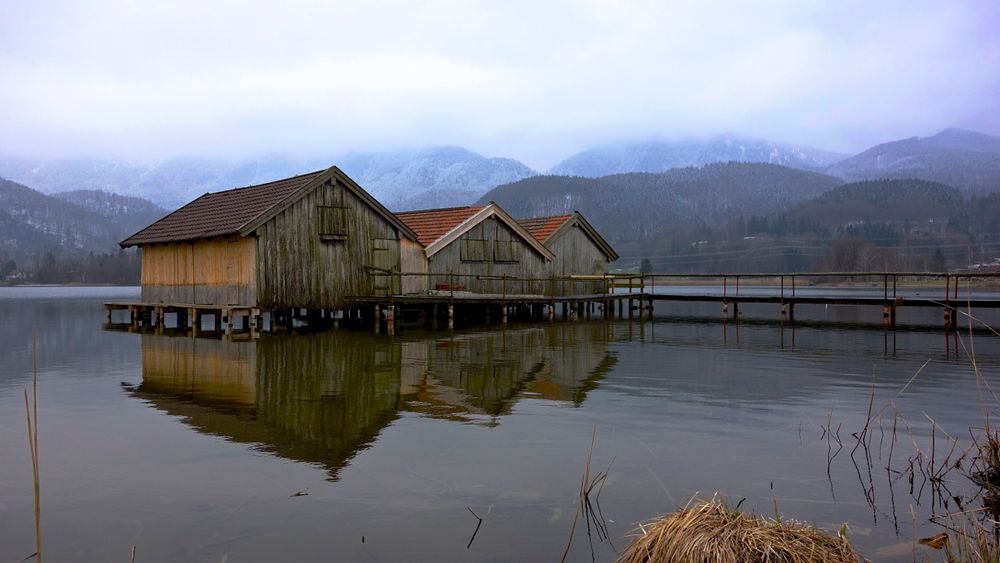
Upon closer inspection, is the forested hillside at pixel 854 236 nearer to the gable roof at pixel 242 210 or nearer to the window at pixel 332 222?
the gable roof at pixel 242 210

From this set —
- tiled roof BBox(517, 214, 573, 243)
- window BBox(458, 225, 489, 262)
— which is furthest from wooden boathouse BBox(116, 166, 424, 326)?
tiled roof BBox(517, 214, 573, 243)

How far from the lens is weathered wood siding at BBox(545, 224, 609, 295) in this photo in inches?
1649

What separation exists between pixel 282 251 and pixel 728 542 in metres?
25.5

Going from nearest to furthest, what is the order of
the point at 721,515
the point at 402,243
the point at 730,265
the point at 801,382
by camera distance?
1. the point at 721,515
2. the point at 801,382
3. the point at 402,243
4. the point at 730,265

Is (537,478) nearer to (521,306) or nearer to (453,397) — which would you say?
(453,397)

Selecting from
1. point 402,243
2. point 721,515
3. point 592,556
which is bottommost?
point 592,556

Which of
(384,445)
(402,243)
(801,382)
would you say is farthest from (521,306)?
(384,445)

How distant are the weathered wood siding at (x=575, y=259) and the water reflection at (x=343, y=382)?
623 inches

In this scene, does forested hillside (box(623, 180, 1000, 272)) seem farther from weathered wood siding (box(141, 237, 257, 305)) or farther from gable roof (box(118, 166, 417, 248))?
weathered wood siding (box(141, 237, 257, 305))

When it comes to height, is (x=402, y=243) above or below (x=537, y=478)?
above

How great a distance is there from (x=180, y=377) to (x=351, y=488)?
398 inches

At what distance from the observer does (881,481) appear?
29.1 ft

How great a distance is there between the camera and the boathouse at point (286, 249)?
2838 cm

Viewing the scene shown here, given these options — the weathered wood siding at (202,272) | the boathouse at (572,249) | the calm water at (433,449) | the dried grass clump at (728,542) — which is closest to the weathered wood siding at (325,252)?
the weathered wood siding at (202,272)
